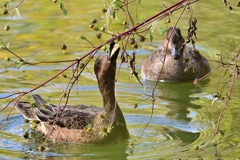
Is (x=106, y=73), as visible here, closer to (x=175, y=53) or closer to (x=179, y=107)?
(x=179, y=107)

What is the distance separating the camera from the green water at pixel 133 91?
881cm

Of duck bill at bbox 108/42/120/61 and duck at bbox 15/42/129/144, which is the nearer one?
duck bill at bbox 108/42/120/61

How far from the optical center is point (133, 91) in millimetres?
11266

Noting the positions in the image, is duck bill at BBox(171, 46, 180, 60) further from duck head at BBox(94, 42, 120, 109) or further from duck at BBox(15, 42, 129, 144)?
duck head at BBox(94, 42, 120, 109)

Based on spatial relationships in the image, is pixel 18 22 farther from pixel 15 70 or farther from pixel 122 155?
pixel 122 155

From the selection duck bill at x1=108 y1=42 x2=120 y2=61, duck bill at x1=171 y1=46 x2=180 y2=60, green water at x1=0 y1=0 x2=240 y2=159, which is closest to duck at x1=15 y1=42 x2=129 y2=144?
green water at x1=0 y1=0 x2=240 y2=159

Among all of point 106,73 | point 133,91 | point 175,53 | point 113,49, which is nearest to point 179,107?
point 133,91

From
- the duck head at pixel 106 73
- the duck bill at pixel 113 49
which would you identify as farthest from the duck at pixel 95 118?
the duck bill at pixel 113 49

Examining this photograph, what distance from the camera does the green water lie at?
28.9 ft

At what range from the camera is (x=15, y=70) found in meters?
12.2

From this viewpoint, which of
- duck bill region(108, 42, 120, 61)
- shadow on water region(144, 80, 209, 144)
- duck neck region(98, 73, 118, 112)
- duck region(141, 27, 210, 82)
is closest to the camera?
duck bill region(108, 42, 120, 61)

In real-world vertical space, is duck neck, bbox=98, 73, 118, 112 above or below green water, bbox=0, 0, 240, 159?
above

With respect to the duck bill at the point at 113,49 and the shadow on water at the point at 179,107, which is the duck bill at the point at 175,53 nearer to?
the shadow on water at the point at 179,107

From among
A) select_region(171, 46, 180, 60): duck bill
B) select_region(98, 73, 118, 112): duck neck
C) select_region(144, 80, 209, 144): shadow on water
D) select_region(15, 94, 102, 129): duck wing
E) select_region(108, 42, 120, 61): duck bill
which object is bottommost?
select_region(144, 80, 209, 144): shadow on water
